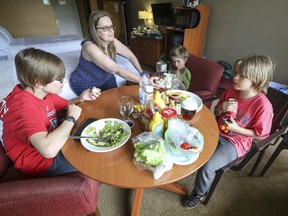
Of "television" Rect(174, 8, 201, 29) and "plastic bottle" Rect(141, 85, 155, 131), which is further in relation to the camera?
"television" Rect(174, 8, 201, 29)

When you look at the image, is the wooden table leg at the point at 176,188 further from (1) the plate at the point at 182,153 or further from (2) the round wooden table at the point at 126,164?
(1) the plate at the point at 182,153

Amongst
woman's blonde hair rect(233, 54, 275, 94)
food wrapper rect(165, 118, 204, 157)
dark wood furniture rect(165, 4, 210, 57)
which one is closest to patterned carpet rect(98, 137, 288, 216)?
food wrapper rect(165, 118, 204, 157)

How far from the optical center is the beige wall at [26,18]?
388 centimetres

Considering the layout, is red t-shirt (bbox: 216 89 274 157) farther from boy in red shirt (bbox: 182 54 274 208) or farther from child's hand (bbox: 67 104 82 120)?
child's hand (bbox: 67 104 82 120)

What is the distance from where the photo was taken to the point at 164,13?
11.8 feet

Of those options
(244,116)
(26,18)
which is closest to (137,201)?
(244,116)

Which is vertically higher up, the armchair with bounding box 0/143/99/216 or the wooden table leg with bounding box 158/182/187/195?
the armchair with bounding box 0/143/99/216

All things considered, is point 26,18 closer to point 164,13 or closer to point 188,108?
point 164,13

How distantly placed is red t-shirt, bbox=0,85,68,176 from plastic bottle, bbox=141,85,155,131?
1.64 ft

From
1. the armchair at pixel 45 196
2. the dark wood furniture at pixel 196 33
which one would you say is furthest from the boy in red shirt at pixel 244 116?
the dark wood furniture at pixel 196 33

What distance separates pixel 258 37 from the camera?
105 inches

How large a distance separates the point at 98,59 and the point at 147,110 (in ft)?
2.20

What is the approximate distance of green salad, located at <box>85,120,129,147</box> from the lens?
0.86 m

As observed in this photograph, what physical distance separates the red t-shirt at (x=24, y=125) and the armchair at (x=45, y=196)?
197mm
